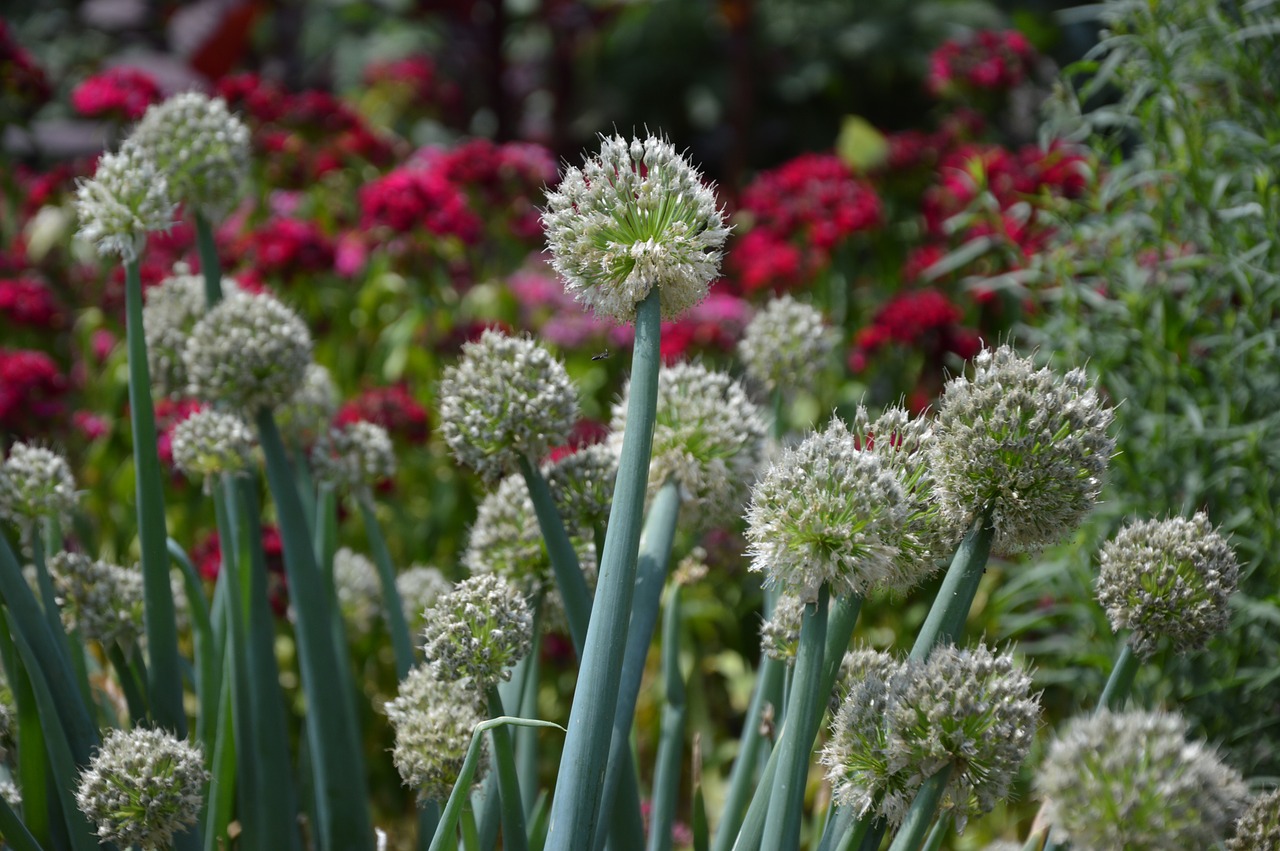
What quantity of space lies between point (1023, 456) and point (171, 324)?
4.71ft

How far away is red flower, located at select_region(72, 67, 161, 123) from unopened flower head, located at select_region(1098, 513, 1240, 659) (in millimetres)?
3578

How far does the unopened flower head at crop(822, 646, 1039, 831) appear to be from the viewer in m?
1.01

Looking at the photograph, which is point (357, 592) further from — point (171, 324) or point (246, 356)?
point (246, 356)

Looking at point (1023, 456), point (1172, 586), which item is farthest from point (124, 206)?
point (1172, 586)

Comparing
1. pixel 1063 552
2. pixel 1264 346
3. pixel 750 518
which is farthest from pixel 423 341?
pixel 750 518

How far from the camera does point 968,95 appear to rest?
470 centimetres

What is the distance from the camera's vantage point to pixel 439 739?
4.01 ft

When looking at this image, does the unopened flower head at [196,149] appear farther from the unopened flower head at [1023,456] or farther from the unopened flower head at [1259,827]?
the unopened flower head at [1259,827]

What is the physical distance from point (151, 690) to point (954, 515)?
1088 mm

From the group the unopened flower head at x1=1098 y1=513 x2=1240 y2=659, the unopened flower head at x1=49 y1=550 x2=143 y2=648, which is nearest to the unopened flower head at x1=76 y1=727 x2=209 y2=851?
the unopened flower head at x1=49 y1=550 x2=143 y2=648

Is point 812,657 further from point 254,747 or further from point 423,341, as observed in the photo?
point 423,341

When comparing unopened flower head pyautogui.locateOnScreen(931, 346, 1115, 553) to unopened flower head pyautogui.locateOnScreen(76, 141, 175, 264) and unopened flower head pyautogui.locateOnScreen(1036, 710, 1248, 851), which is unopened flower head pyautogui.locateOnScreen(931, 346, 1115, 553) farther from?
unopened flower head pyautogui.locateOnScreen(76, 141, 175, 264)

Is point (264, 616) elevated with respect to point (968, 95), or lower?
lower

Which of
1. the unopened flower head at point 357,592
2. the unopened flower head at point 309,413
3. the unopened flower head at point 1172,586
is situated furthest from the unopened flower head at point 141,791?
the unopened flower head at point 357,592
